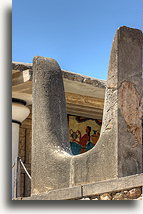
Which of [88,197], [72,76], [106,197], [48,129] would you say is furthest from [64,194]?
[72,76]

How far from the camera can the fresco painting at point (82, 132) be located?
1016 cm

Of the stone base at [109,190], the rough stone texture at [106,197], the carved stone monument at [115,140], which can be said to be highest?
the carved stone monument at [115,140]

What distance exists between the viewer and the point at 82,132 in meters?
10.4

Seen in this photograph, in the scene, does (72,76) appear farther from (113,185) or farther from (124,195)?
(124,195)

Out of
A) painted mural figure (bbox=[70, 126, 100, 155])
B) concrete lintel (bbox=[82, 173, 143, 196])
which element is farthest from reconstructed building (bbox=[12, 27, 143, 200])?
painted mural figure (bbox=[70, 126, 100, 155])

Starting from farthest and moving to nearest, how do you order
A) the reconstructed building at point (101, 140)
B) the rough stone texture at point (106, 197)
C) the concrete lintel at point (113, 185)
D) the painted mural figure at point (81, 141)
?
1. the painted mural figure at point (81, 141)
2. the reconstructed building at point (101, 140)
3. the rough stone texture at point (106, 197)
4. the concrete lintel at point (113, 185)

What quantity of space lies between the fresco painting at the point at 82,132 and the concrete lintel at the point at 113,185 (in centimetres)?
517

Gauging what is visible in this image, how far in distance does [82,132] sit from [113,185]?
5716 millimetres

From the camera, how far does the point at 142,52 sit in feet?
16.7

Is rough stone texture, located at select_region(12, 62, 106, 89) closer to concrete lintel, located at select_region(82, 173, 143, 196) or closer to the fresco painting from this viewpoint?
the fresco painting

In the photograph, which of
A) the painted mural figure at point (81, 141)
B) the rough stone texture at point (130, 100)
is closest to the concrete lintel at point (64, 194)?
the rough stone texture at point (130, 100)

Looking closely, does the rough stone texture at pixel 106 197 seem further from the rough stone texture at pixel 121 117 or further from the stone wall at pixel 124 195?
the rough stone texture at pixel 121 117

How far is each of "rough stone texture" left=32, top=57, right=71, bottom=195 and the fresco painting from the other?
4.16 m

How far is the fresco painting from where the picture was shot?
400 inches
